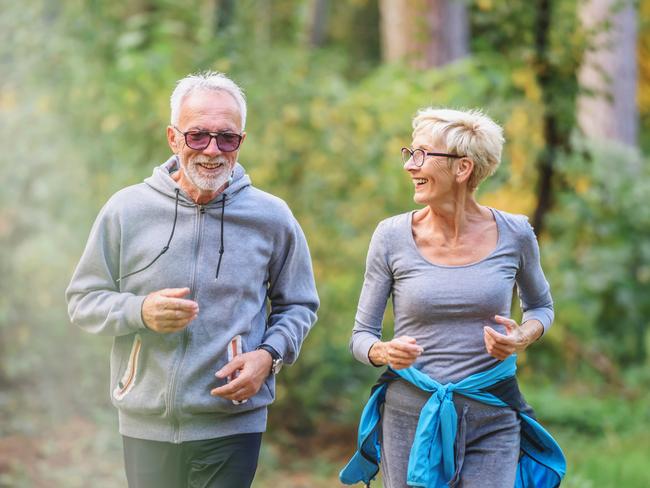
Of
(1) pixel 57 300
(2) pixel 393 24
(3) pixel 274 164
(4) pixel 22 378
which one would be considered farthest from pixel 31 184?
(2) pixel 393 24

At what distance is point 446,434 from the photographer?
403 cm

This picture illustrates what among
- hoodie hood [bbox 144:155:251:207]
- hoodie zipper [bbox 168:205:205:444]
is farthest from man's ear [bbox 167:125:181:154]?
hoodie zipper [bbox 168:205:205:444]

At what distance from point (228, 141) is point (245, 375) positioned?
85 centimetres

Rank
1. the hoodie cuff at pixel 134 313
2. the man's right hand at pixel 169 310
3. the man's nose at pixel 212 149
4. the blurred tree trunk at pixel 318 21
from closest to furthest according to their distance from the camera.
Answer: the man's right hand at pixel 169 310 → the hoodie cuff at pixel 134 313 → the man's nose at pixel 212 149 → the blurred tree trunk at pixel 318 21

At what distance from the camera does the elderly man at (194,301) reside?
3.89 meters

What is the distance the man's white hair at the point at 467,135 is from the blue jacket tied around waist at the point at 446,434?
756 mm

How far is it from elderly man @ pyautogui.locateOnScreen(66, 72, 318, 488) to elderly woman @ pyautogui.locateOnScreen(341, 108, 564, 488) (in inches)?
17.7

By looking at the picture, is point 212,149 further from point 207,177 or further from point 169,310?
point 169,310

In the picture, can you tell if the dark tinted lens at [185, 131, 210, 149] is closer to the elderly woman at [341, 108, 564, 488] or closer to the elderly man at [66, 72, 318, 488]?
the elderly man at [66, 72, 318, 488]

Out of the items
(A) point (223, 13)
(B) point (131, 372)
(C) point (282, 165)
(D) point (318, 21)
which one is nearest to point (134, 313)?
(B) point (131, 372)

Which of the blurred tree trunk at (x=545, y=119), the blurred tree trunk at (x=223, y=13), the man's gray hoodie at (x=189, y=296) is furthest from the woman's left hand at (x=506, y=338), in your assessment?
the blurred tree trunk at (x=223, y=13)

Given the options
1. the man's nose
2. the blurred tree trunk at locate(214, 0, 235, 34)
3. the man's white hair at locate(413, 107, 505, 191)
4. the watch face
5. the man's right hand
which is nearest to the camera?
the man's right hand

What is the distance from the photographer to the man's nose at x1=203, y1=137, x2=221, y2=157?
3.88 metres

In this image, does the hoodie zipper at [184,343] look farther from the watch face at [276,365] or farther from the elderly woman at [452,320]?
the elderly woman at [452,320]
